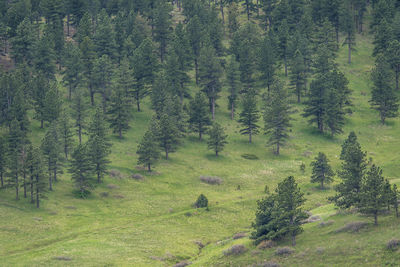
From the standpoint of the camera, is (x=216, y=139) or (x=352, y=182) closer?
(x=352, y=182)

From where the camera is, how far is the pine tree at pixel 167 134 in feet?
348

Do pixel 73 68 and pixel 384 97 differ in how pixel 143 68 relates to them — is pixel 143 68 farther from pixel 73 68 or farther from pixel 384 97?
pixel 384 97

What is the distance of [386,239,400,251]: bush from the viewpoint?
2070 inches

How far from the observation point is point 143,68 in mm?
126750

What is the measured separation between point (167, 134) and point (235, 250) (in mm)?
46843

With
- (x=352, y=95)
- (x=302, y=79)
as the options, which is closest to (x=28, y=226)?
(x=302, y=79)

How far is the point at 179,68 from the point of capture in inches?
5167

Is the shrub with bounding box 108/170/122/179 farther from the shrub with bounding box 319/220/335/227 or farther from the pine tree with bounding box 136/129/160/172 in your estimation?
the shrub with bounding box 319/220/335/227

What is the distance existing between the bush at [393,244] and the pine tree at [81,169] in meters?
51.7

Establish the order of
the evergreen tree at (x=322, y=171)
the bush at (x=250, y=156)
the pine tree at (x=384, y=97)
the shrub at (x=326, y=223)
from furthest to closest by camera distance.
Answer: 1. the pine tree at (x=384, y=97)
2. the bush at (x=250, y=156)
3. the evergreen tree at (x=322, y=171)
4. the shrub at (x=326, y=223)

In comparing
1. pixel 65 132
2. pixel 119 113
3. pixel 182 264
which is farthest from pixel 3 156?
pixel 182 264

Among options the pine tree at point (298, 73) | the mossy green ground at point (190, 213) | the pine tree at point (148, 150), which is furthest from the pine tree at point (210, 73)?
the pine tree at point (148, 150)

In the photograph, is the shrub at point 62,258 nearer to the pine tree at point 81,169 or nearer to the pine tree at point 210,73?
the pine tree at point 81,169

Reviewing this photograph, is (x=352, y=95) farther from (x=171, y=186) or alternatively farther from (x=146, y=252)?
(x=146, y=252)
